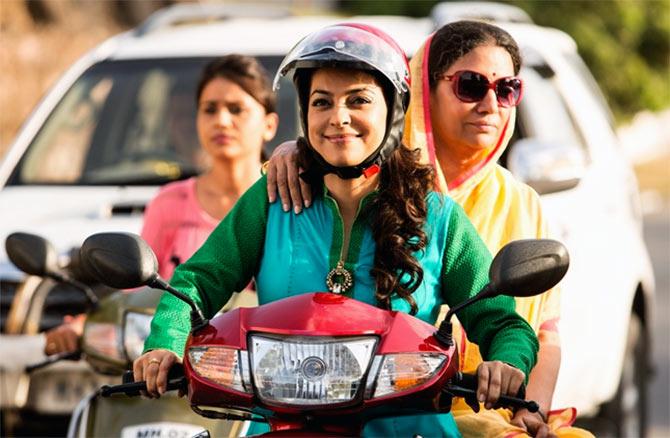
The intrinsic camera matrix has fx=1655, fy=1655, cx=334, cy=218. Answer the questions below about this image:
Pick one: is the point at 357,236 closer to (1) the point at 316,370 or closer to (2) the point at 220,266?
(2) the point at 220,266

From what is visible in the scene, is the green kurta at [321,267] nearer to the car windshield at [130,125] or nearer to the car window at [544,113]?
the car windshield at [130,125]

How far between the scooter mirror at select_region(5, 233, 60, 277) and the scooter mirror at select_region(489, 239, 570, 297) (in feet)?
4.72

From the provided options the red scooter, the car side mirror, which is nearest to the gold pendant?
the red scooter

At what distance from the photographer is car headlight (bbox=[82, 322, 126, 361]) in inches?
193

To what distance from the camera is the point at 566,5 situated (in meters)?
32.8

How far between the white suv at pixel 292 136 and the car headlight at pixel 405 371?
312cm

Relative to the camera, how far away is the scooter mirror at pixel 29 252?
420 cm

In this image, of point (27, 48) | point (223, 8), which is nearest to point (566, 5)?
point (27, 48)

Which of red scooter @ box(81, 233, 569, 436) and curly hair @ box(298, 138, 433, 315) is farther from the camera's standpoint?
curly hair @ box(298, 138, 433, 315)

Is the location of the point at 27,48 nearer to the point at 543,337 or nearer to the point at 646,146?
the point at 543,337

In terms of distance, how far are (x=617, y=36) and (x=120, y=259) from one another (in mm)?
31379

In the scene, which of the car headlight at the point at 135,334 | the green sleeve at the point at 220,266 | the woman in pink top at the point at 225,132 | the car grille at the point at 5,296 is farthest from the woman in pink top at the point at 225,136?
the green sleeve at the point at 220,266

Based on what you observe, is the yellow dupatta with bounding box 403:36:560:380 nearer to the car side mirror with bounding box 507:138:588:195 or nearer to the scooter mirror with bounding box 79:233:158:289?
the scooter mirror with bounding box 79:233:158:289

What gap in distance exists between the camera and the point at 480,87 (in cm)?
445
